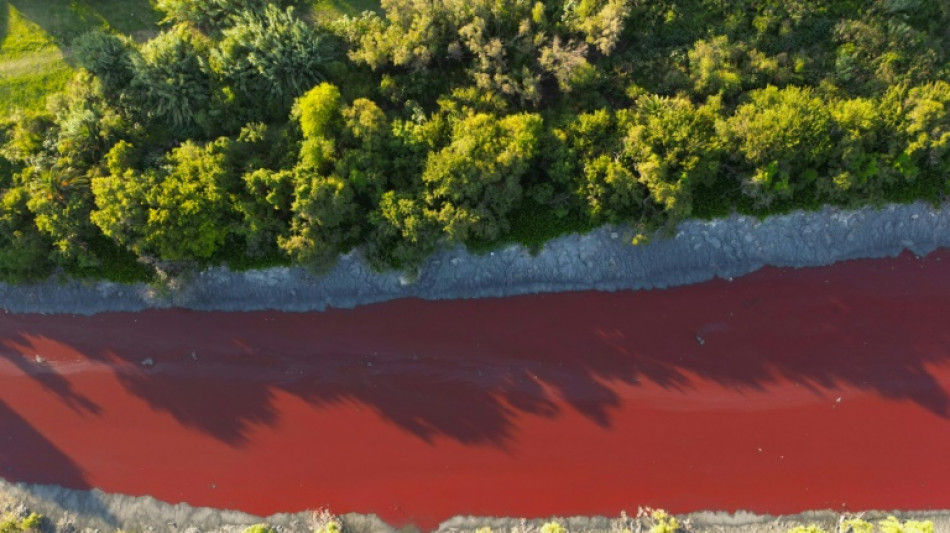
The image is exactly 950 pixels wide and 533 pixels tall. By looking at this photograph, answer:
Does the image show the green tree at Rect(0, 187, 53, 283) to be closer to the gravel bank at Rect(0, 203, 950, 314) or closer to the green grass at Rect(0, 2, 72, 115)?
the gravel bank at Rect(0, 203, 950, 314)

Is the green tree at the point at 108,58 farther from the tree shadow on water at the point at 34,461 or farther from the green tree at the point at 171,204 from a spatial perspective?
the tree shadow on water at the point at 34,461

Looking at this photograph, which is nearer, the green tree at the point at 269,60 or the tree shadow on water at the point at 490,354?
the green tree at the point at 269,60

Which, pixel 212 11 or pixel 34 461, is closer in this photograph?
pixel 212 11

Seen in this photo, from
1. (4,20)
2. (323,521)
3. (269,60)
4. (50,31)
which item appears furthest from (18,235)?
(323,521)

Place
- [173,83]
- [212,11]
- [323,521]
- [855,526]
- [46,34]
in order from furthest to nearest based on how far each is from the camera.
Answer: [46,34], [323,521], [855,526], [212,11], [173,83]

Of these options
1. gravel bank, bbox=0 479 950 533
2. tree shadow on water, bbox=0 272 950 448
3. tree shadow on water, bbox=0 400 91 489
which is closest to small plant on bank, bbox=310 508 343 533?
gravel bank, bbox=0 479 950 533

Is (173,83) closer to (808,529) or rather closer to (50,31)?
(50,31)

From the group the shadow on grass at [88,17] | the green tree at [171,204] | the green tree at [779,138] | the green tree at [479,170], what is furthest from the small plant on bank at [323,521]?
the shadow on grass at [88,17]
